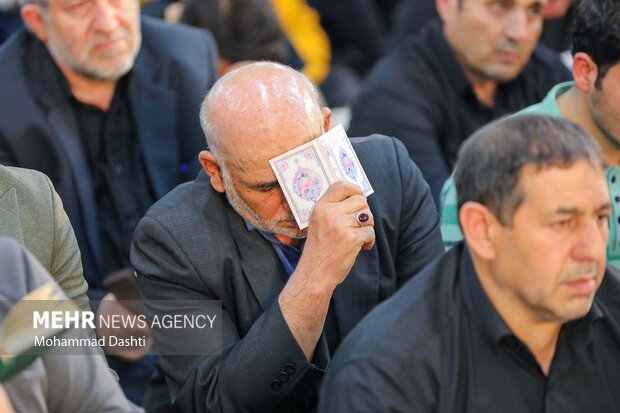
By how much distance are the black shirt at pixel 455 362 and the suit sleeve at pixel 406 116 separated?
5.74ft

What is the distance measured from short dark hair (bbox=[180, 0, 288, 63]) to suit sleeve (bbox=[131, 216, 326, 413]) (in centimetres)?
210

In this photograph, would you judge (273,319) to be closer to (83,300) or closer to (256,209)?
(256,209)

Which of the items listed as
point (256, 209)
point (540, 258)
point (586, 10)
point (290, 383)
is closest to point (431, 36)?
point (586, 10)

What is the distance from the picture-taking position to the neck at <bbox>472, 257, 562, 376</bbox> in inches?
85.0

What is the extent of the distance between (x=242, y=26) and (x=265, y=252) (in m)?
2.17

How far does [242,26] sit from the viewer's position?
187 inches

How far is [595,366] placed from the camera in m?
2.23

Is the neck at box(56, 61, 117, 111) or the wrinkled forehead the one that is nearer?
the wrinkled forehead

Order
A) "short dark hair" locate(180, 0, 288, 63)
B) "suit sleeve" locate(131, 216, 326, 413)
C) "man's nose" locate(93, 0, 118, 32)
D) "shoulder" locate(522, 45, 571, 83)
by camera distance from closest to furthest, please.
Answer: "suit sleeve" locate(131, 216, 326, 413) < "man's nose" locate(93, 0, 118, 32) < "shoulder" locate(522, 45, 571, 83) < "short dark hair" locate(180, 0, 288, 63)

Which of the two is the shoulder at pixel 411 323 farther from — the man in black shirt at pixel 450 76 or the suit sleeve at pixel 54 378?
the man in black shirt at pixel 450 76

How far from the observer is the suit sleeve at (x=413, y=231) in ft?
9.61

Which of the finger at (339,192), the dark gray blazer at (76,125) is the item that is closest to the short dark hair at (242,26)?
the dark gray blazer at (76,125)

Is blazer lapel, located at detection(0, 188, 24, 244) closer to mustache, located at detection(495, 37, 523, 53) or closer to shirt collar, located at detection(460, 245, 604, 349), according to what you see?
shirt collar, located at detection(460, 245, 604, 349)

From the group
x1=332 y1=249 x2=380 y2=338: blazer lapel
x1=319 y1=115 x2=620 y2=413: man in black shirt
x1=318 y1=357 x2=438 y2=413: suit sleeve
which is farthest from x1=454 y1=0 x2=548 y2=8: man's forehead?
x1=318 y1=357 x2=438 y2=413: suit sleeve
